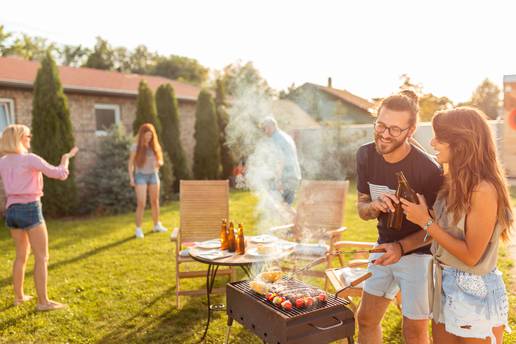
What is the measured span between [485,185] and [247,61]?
64.7 feet

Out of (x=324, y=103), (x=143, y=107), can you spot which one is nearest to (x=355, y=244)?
(x=143, y=107)

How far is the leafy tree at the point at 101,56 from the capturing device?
119 ft

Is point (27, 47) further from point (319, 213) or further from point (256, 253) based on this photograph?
point (256, 253)

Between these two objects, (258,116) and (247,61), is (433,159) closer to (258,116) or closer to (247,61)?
(258,116)

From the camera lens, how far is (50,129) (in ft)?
34.6

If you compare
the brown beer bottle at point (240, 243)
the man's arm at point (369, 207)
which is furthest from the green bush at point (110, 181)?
the man's arm at point (369, 207)

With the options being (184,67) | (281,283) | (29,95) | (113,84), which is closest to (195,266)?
(281,283)

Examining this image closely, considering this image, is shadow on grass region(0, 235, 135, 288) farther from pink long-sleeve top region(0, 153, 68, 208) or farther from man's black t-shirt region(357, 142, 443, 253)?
man's black t-shirt region(357, 142, 443, 253)

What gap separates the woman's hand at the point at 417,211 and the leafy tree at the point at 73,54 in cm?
4329

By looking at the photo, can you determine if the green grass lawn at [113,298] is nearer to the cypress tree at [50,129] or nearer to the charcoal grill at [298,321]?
the charcoal grill at [298,321]

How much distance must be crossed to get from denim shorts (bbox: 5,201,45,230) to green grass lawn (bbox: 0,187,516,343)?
1003 mm

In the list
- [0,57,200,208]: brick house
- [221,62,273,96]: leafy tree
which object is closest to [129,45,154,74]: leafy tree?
[221,62,273,96]: leafy tree

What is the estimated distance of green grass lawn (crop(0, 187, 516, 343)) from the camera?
159 inches

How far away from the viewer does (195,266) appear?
20.2 ft
